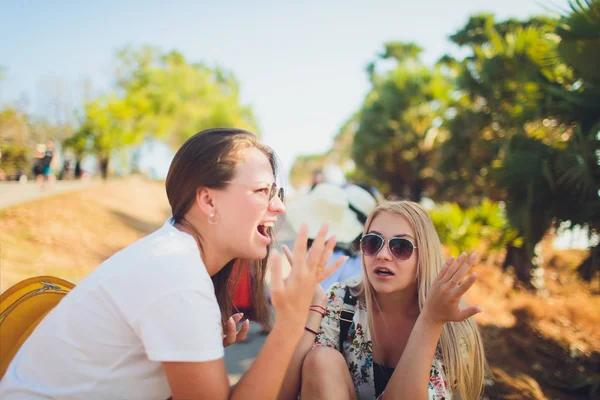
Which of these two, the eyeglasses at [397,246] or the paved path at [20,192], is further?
the paved path at [20,192]

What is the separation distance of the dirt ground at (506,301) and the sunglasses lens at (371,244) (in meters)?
2.52

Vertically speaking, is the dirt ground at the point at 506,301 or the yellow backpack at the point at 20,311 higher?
the yellow backpack at the point at 20,311

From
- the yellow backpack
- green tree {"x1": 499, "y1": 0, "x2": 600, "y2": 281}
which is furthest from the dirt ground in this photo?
the yellow backpack

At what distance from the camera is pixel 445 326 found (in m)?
2.09

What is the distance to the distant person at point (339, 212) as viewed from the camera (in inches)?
154

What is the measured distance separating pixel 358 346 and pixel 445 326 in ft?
1.44

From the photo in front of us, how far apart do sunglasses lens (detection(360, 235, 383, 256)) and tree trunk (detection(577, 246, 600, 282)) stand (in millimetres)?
3730

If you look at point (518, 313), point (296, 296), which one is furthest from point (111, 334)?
point (518, 313)

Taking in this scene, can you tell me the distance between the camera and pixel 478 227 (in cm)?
1234

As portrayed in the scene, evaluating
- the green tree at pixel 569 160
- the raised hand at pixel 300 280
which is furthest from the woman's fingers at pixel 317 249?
the green tree at pixel 569 160

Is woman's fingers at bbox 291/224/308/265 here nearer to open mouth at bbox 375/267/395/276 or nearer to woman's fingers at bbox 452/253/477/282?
woman's fingers at bbox 452/253/477/282

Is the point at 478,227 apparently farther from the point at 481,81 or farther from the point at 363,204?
the point at 363,204

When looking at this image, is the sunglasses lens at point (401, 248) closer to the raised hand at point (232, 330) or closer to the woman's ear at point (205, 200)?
the raised hand at point (232, 330)

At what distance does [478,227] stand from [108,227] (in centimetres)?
986
